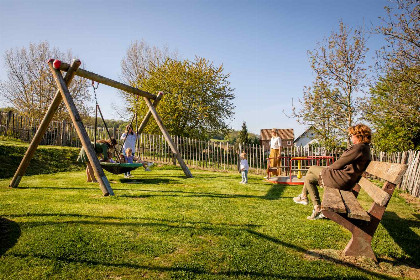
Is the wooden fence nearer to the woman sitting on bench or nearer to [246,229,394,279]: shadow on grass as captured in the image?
the woman sitting on bench

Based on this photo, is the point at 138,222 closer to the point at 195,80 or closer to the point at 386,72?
the point at 386,72

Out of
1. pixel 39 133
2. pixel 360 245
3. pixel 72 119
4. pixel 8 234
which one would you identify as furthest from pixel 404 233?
pixel 39 133

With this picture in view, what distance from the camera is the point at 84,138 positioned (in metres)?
6.33

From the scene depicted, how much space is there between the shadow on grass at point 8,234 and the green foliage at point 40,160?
5.79m

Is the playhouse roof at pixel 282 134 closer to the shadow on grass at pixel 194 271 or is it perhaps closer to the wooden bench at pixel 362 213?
the wooden bench at pixel 362 213

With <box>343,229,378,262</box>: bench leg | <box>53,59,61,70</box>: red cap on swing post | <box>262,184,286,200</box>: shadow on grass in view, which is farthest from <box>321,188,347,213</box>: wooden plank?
<box>53,59,61,70</box>: red cap on swing post

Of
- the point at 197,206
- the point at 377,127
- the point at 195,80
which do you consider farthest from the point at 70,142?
the point at 377,127

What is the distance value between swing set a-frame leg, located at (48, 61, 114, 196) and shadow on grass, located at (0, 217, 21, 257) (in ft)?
6.77

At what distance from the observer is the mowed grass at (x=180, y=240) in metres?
2.71

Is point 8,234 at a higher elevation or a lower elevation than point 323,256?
higher

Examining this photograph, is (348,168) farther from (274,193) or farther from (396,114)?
(396,114)

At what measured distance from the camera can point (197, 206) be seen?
5.31m

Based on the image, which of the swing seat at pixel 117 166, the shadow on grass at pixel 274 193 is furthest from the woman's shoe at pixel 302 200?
the swing seat at pixel 117 166

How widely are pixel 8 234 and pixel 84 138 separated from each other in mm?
3119
